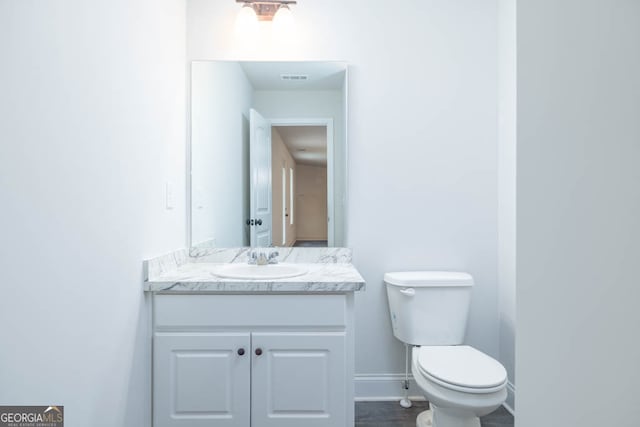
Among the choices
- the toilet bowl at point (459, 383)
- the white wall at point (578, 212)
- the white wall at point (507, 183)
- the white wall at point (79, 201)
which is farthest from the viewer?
the white wall at point (507, 183)

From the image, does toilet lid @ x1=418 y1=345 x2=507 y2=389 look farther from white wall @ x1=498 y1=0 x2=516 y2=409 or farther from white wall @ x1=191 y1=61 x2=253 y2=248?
white wall @ x1=191 y1=61 x2=253 y2=248

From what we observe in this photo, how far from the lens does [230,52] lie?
1939mm

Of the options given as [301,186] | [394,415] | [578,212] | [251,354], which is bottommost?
[394,415]

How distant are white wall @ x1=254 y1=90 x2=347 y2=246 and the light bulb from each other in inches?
12.9

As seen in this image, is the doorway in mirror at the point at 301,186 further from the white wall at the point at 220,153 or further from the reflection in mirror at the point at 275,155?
the white wall at the point at 220,153

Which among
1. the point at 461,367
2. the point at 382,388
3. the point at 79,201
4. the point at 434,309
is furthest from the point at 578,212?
the point at 382,388

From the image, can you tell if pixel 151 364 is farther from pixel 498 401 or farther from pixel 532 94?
pixel 532 94

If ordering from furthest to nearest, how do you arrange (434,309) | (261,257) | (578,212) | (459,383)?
1. (261,257)
2. (434,309)
3. (459,383)
4. (578,212)

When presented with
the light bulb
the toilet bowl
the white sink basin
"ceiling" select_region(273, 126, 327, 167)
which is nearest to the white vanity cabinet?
the white sink basin

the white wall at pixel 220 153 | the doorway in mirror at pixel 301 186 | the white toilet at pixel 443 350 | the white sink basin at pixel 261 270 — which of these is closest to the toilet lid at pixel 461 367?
the white toilet at pixel 443 350

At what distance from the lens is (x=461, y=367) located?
1452mm

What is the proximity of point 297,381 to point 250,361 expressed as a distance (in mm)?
215

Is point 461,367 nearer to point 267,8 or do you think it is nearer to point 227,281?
point 227,281

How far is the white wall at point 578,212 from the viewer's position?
0.25 m
